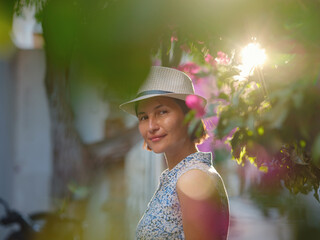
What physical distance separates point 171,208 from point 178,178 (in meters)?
0.13

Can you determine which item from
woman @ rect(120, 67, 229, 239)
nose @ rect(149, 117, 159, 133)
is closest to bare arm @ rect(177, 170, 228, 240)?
woman @ rect(120, 67, 229, 239)

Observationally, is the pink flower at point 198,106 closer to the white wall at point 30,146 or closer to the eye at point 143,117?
the eye at point 143,117

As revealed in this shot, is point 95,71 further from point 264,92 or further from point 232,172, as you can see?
point 232,172

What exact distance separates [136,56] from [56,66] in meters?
0.16

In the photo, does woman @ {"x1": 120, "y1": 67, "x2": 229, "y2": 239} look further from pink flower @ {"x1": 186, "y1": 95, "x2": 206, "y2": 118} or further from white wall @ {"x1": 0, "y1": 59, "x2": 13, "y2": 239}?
white wall @ {"x1": 0, "y1": 59, "x2": 13, "y2": 239}

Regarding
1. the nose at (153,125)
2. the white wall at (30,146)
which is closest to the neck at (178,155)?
the nose at (153,125)

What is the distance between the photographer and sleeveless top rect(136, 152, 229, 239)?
1.61m

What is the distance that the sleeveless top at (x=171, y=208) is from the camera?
1610 mm

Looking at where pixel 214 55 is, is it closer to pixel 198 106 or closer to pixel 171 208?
pixel 198 106

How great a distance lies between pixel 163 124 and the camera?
5.73ft

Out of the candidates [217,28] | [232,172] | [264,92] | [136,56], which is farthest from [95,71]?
[232,172]

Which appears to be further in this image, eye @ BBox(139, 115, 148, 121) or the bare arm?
eye @ BBox(139, 115, 148, 121)

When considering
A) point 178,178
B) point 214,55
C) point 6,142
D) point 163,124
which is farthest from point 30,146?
point 214,55

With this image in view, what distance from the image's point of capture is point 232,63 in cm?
137
